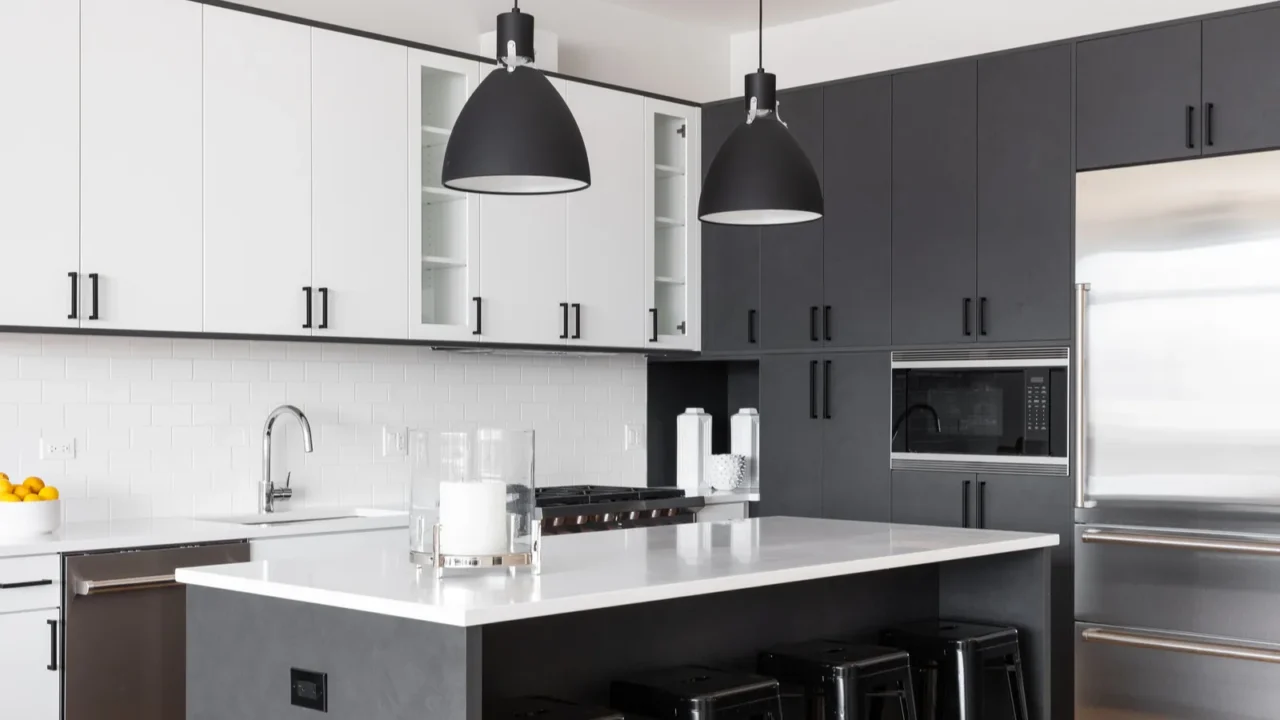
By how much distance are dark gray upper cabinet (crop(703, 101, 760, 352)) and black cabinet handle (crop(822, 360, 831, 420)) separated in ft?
1.24

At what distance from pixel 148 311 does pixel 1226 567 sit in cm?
348

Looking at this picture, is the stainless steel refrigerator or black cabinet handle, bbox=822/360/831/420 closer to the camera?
the stainless steel refrigerator

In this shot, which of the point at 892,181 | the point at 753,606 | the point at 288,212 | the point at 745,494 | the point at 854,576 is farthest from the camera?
the point at 745,494

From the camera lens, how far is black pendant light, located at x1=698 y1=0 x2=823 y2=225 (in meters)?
3.53

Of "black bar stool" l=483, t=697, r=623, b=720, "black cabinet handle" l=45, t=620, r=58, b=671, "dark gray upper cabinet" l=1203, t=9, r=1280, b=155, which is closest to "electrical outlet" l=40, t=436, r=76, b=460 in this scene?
"black cabinet handle" l=45, t=620, r=58, b=671

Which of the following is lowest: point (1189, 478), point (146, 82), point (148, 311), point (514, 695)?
point (514, 695)

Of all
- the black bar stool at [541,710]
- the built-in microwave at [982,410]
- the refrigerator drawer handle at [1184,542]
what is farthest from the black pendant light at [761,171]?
the refrigerator drawer handle at [1184,542]

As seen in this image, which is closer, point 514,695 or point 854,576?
point 514,695

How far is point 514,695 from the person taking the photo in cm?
301

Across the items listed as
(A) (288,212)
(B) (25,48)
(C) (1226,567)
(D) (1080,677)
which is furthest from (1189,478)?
(B) (25,48)

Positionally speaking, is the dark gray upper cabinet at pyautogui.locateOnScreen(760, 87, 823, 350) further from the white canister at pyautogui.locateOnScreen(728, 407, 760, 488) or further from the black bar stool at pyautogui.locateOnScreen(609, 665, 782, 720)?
the black bar stool at pyautogui.locateOnScreen(609, 665, 782, 720)

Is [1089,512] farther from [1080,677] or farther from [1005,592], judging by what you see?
[1005,592]

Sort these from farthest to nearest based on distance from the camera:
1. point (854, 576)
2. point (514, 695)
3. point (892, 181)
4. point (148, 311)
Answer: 1. point (892, 181)
2. point (148, 311)
3. point (854, 576)
4. point (514, 695)

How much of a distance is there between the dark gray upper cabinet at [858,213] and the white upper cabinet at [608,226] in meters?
0.78
